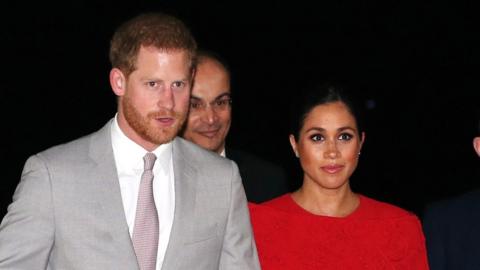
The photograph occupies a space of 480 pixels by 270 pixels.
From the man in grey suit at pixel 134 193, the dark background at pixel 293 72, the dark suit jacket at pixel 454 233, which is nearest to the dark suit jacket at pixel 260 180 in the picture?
the dark suit jacket at pixel 454 233

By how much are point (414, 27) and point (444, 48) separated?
1.84 feet

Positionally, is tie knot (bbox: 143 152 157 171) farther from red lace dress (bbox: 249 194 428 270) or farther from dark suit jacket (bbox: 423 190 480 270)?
dark suit jacket (bbox: 423 190 480 270)

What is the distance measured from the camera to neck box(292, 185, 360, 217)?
12.1ft

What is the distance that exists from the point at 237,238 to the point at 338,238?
789mm

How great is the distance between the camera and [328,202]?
371cm

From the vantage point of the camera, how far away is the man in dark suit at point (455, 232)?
3.35 meters

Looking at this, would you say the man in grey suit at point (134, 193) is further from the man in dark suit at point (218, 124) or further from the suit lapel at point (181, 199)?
the man in dark suit at point (218, 124)

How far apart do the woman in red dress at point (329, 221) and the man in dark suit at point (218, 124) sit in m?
0.51

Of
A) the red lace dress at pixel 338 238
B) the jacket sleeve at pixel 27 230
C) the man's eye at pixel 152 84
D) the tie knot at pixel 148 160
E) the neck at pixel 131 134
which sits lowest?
the red lace dress at pixel 338 238

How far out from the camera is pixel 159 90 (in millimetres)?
2799

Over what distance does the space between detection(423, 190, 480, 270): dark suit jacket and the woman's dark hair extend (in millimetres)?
518

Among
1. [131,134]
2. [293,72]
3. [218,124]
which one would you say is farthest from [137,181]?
[293,72]

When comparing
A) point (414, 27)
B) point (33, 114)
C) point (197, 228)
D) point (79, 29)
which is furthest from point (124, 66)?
point (414, 27)

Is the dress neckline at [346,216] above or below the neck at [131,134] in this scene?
below
